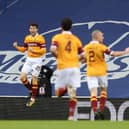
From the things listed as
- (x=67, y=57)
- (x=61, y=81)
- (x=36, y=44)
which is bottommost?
(x=61, y=81)

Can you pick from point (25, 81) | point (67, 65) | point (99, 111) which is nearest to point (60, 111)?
point (25, 81)

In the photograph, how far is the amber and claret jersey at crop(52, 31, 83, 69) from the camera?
11055 mm

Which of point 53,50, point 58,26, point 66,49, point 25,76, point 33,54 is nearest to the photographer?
point 53,50

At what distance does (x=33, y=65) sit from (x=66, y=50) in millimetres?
3089

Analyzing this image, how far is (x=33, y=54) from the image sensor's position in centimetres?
1388

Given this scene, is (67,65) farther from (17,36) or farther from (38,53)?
(17,36)

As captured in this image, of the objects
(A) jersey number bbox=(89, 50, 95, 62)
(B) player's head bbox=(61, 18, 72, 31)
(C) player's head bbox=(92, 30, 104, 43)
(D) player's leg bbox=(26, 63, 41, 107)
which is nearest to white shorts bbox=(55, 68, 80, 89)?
(B) player's head bbox=(61, 18, 72, 31)

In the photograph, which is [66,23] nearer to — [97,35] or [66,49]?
[66,49]

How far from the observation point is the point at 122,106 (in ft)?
47.4

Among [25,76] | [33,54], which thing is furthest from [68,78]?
[25,76]

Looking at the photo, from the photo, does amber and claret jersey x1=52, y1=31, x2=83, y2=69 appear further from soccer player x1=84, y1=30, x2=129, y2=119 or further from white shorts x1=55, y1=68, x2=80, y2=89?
soccer player x1=84, y1=30, x2=129, y2=119

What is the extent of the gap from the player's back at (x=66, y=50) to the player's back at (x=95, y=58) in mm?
900

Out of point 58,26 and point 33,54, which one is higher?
point 58,26

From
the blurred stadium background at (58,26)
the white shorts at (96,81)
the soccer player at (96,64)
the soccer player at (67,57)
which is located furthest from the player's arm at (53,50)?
the blurred stadium background at (58,26)
